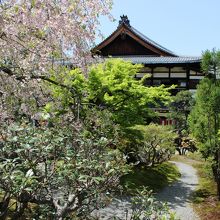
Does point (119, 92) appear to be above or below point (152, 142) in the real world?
above

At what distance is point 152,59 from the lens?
101ft

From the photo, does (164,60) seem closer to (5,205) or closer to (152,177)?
(152,177)

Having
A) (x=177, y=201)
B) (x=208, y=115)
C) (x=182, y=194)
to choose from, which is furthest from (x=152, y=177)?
(x=208, y=115)

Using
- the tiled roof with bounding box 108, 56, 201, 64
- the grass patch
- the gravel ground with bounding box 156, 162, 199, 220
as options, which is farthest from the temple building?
the gravel ground with bounding box 156, 162, 199, 220

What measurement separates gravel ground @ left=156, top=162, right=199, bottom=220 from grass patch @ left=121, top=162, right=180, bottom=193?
0.40 m

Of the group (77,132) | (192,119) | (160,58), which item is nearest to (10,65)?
(77,132)

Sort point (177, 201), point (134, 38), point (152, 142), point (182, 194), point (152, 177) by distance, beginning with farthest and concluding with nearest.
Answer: point (134, 38), point (152, 142), point (152, 177), point (182, 194), point (177, 201)

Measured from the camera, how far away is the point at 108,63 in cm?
1416

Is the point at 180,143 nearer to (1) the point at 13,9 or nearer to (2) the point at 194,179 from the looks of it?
(2) the point at 194,179

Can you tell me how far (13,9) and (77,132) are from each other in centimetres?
280

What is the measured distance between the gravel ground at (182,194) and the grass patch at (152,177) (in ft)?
1.31

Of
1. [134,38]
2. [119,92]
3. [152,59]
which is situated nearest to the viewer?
[119,92]

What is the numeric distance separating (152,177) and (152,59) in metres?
15.9

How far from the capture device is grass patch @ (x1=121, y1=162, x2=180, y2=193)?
48.9 feet
